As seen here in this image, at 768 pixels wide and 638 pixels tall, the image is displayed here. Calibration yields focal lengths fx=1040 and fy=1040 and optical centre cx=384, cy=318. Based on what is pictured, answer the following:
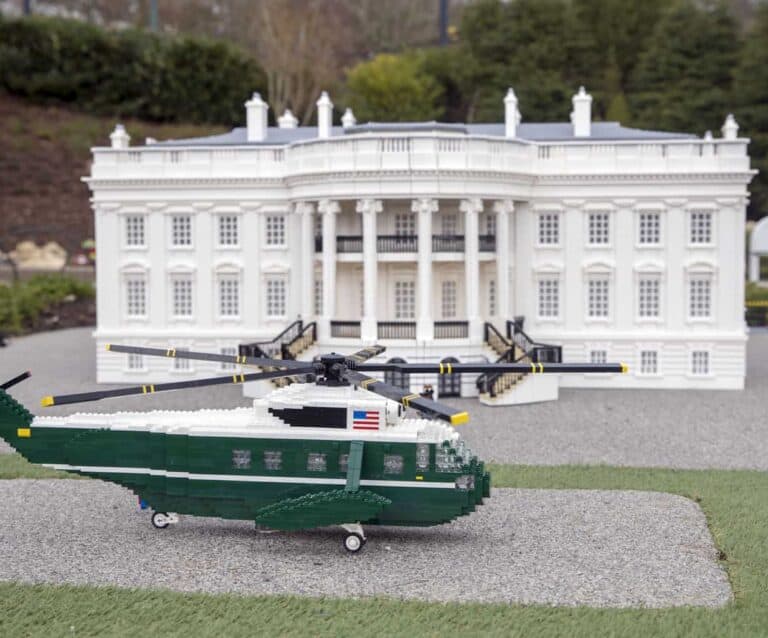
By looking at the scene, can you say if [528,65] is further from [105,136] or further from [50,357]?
[50,357]

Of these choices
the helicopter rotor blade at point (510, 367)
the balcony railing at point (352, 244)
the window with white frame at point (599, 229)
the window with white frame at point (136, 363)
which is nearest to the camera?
the helicopter rotor blade at point (510, 367)

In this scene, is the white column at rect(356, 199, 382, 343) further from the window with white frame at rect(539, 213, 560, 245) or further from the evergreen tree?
the evergreen tree

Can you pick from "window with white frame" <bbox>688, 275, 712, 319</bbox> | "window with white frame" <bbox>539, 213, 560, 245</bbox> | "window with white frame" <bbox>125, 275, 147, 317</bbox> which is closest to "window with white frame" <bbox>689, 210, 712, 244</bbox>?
"window with white frame" <bbox>688, 275, 712, 319</bbox>

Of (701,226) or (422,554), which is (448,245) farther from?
(422,554)

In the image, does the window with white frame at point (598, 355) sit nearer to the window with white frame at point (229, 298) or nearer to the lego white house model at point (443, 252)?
the lego white house model at point (443, 252)

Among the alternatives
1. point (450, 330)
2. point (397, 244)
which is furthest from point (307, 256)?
point (450, 330)

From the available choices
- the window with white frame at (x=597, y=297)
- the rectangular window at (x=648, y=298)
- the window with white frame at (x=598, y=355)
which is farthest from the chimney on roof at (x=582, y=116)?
the window with white frame at (x=598, y=355)
